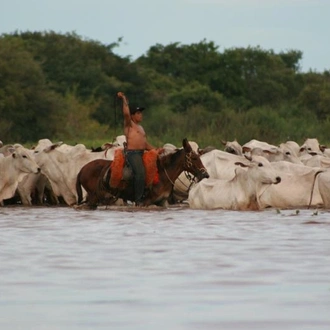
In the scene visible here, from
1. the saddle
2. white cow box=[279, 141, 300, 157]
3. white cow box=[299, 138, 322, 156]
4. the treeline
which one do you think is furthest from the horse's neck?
the treeline

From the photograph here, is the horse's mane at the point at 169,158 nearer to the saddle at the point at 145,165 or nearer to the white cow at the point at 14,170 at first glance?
the saddle at the point at 145,165

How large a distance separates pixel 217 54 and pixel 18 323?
58.5 metres

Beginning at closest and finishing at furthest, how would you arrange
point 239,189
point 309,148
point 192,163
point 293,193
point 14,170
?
1. point 192,163
2. point 239,189
3. point 293,193
4. point 14,170
5. point 309,148

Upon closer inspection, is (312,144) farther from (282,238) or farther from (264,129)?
(282,238)

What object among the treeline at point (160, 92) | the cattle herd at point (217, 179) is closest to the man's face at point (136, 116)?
the cattle herd at point (217, 179)

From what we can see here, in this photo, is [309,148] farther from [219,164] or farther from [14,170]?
[14,170]

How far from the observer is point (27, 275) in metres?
8.88

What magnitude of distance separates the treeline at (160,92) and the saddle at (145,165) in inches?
694

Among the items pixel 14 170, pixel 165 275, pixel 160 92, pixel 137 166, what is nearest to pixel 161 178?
pixel 137 166

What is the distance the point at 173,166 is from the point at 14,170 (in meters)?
3.24

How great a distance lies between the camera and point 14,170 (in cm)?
1936

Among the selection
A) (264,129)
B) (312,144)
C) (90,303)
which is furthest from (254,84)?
(90,303)

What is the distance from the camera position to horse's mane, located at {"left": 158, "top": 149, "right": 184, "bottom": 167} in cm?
1712

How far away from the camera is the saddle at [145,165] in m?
16.7
